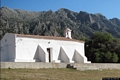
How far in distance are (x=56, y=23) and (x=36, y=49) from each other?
86.9 metres

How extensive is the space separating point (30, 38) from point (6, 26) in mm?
64706

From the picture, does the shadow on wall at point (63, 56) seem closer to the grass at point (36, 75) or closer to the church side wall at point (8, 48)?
the church side wall at point (8, 48)

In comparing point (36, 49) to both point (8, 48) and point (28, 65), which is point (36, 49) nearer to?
point (8, 48)

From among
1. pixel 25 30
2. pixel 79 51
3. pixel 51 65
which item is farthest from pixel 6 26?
pixel 51 65

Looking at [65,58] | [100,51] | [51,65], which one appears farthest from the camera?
[100,51]

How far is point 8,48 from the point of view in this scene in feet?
88.3

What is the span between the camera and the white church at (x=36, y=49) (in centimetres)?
2612

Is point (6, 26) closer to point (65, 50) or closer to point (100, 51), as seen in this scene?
point (100, 51)

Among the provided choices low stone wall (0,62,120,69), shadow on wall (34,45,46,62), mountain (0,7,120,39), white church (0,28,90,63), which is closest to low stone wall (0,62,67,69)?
low stone wall (0,62,120,69)

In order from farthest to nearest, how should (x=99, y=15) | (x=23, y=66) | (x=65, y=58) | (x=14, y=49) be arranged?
1. (x=99, y=15)
2. (x=65, y=58)
3. (x=14, y=49)
4. (x=23, y=66)

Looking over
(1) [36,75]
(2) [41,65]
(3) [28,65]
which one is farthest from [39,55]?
(1) [36,75]

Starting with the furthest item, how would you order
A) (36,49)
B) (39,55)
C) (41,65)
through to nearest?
(39,55) → (36,49) → (41,65)

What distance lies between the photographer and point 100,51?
4072 cm

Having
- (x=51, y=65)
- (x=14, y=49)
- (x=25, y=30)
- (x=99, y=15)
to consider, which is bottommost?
(x=51, y=65)
